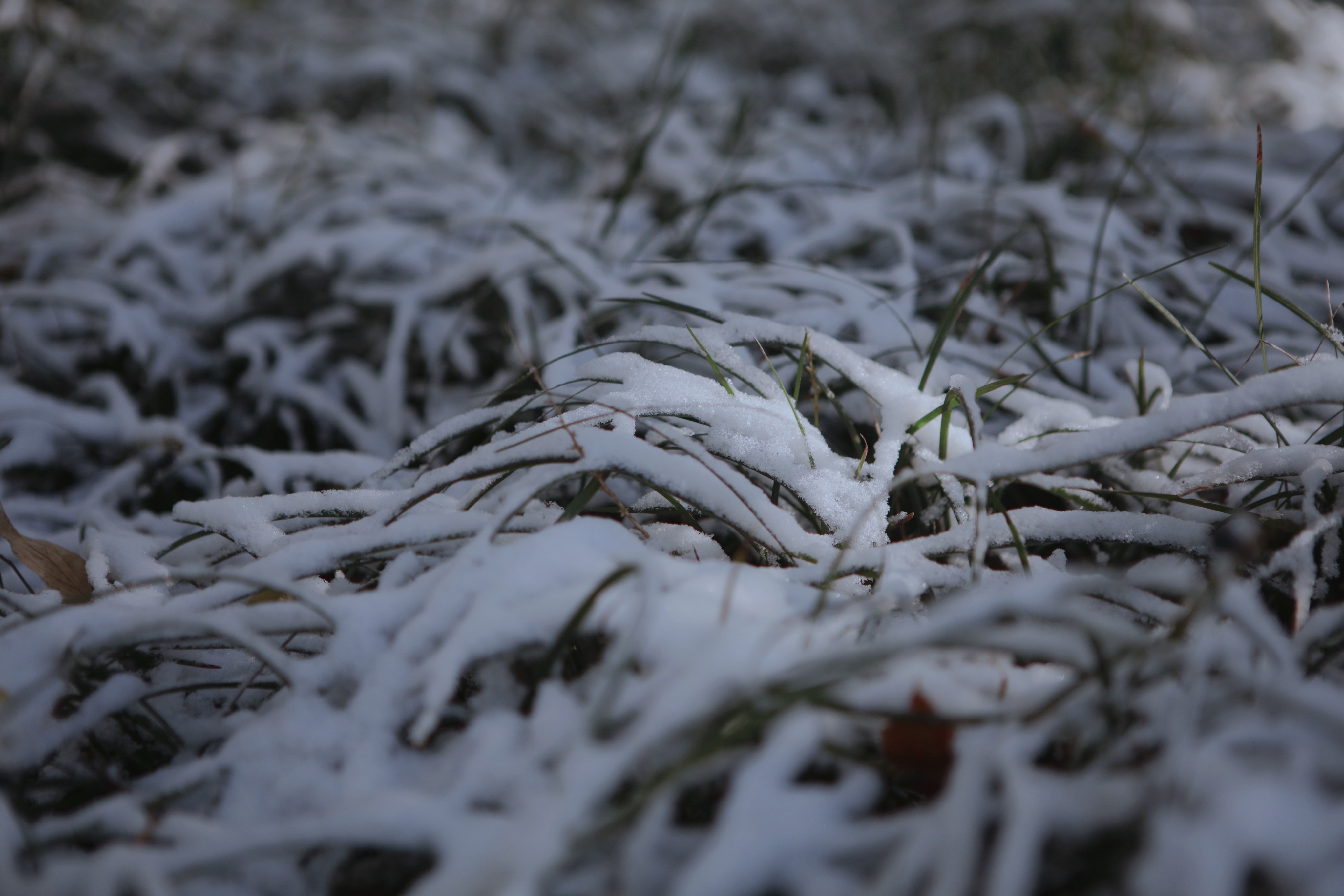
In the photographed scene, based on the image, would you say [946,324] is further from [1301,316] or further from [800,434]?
[1301,316]

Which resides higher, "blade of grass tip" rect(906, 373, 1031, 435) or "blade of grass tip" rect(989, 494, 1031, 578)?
"blade of grass tip" rect(906, 373, 1031, 435)

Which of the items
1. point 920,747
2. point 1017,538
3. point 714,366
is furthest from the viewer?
point 714,366

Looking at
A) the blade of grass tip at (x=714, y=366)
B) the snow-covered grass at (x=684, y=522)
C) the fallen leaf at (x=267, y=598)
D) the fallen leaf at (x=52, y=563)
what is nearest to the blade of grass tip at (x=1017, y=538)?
the snow-covered grass at (x=684, y=522)

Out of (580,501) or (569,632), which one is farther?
(580,501)

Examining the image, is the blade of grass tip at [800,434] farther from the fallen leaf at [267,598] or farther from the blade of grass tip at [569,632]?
the fallen leaf at [267,598]

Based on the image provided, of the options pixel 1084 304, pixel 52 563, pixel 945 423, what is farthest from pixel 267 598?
pixel 1084 304

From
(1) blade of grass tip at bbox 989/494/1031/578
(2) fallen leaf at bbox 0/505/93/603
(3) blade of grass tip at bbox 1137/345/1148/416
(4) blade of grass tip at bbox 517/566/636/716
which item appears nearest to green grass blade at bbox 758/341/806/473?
(1) blade of grass tip at bbox 989/494/1031/578

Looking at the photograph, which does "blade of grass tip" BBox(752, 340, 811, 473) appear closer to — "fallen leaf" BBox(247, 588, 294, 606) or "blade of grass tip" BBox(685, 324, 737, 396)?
"blade of grass tip" BBox(685, 324, 737, 396)
